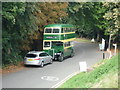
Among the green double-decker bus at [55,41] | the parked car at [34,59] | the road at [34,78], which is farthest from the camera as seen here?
the green double-decker bus at [55,41]

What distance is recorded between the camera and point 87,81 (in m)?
11.0

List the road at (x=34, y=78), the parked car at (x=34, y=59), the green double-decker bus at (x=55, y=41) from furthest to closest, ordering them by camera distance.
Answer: the green double-decker bus at (x=55, y=41)
the parked car at (x=34, y=59)
the road at (x=34, y=78)

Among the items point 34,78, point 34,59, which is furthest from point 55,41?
point 34,78

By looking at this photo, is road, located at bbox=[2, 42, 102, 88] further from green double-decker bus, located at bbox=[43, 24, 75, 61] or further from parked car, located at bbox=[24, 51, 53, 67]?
green double-decker bus, located at bbox=[43, 24, 75, 61]

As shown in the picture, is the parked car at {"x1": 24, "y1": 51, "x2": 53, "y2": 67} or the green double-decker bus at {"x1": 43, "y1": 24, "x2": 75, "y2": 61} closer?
the parked car at {"x1": 24, "y1": 51, "x2": 53, "y2": 67}

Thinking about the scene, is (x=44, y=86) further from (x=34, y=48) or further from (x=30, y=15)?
(x=34, y=48)

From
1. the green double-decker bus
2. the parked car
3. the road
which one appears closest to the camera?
the road

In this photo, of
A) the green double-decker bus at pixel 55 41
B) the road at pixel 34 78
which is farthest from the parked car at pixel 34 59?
the green double-decker bus at pixel 55 41

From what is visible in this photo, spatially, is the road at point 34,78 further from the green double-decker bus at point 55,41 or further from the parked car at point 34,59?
the green double-decker bus at point 55,41

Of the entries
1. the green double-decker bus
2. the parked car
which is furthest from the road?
the green double-decker bus

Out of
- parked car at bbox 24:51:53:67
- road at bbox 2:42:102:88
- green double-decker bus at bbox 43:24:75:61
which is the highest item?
green double-decker bus at bbox 43:24:75:61

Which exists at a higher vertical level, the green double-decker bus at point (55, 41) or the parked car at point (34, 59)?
the green double-decker bus at point (55, 41)

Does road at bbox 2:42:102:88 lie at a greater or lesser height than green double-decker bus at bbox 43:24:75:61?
lesser

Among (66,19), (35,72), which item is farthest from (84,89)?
(66,19)
